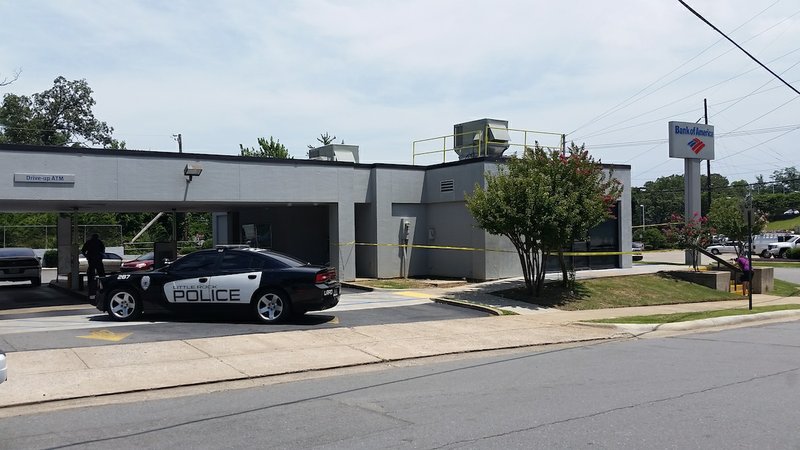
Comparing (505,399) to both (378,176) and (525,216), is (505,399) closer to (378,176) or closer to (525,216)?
(525,216)

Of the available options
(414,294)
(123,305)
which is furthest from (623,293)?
(123,305)

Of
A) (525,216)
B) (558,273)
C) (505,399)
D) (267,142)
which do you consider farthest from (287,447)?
(267,142)

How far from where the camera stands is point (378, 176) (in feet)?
76.1

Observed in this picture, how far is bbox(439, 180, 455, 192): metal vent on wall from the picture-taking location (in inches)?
911

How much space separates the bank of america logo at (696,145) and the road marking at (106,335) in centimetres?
2507

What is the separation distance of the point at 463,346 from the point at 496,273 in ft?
34.3

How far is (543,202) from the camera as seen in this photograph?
1797cm

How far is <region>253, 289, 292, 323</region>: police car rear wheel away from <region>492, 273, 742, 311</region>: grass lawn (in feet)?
25.2

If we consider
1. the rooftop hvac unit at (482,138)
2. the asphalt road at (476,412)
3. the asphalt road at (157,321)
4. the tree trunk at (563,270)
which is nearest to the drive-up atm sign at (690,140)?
the rooftop hvac unit at (482,138)

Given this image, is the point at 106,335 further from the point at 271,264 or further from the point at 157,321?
the point at 271,264

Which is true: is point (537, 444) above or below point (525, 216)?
below

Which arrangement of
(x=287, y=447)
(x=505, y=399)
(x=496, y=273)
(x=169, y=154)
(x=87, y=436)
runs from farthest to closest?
(x=496, y=273) < (x=169, y=154) < (x=505, y=399) < (x=87, y=436) < (x=287, y=447)

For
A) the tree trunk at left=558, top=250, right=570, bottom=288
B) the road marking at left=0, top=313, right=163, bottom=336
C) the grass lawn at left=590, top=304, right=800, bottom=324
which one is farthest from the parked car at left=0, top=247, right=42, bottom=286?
the grass lawn at left=590, top=304, right=800, bottom=324

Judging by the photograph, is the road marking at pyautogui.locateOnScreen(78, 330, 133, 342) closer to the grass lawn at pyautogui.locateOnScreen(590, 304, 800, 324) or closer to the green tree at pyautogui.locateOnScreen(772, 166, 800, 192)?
the grass lawn at pyautogui.locateOnScreen(590, 304, 800, 324)
